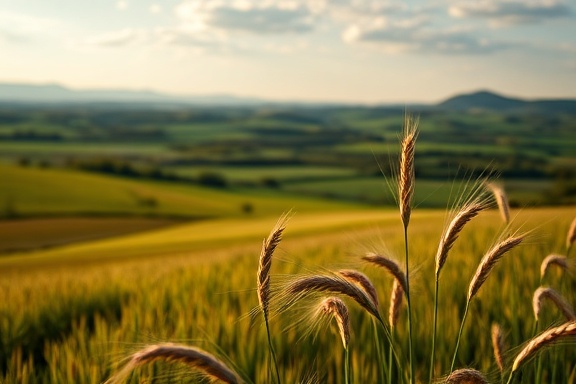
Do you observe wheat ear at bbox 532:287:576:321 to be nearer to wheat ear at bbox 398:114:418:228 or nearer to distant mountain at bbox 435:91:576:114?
wheat ear at bbox 398:114:418:228

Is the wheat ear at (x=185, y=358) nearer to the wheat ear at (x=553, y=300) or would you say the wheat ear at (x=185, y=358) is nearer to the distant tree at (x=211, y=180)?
the wheat ear at (x=553, y=300)

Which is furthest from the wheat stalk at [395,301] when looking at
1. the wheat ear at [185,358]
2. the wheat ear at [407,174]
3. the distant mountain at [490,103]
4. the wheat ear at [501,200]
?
the distant mountain at [490,103]

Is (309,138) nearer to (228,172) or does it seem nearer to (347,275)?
(228,172)

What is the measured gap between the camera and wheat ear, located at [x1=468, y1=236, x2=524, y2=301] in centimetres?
155

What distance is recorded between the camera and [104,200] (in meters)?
52.9

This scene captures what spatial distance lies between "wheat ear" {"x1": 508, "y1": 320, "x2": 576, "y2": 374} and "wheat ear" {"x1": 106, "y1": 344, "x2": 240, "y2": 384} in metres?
0.74

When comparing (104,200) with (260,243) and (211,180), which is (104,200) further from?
(260,243)

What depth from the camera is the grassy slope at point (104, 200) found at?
48.1 m

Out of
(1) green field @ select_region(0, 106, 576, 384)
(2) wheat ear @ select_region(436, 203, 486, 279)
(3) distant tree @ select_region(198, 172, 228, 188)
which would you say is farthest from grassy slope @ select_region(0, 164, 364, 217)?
(2) wheat ear @ select_region(436, 203, 486, 279)

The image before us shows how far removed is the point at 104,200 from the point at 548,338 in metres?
54.4

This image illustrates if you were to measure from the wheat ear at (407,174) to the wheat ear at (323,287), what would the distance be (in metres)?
0.21

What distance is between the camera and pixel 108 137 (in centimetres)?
14688

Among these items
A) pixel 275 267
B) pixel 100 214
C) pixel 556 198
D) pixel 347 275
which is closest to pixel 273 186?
pixel 100 214

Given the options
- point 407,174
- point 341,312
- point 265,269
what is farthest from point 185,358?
point 407,174
